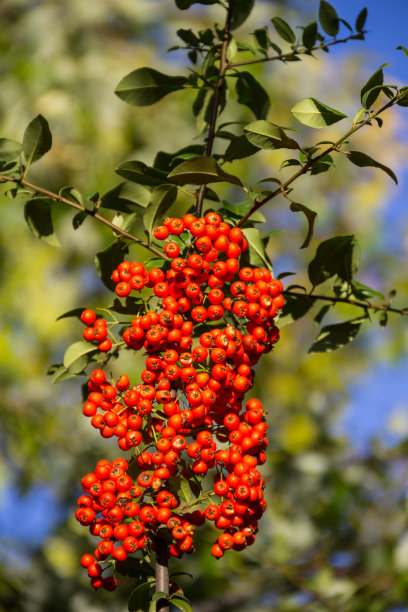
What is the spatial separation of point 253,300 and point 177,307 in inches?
5.7

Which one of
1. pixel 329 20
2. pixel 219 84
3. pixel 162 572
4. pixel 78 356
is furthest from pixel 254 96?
pixel 162 572

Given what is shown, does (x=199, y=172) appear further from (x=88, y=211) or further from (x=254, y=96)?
(x=254, y=96)

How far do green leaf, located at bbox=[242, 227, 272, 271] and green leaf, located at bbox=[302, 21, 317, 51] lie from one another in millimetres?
610

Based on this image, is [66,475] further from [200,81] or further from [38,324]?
[200,81]

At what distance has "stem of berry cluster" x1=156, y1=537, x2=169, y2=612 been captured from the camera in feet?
3.53

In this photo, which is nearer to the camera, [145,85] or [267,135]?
[267,135]

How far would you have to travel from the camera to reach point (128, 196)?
1369 mm

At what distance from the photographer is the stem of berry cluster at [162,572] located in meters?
1.08

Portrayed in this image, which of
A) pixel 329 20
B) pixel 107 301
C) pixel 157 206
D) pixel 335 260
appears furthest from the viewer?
pixel 107 301

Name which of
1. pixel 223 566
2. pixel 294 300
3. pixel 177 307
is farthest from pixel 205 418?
pixel 223 566

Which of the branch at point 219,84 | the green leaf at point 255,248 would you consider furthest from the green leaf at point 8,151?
the green leaf at point 255,248

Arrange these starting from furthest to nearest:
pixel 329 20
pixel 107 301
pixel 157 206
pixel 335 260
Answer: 1. pixel 107 301
2. pixel 329 20
3. pixel 335 260
4. pixel 157 206

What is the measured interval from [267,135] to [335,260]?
0.46 meters

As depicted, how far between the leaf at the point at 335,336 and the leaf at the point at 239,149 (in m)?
0.45
